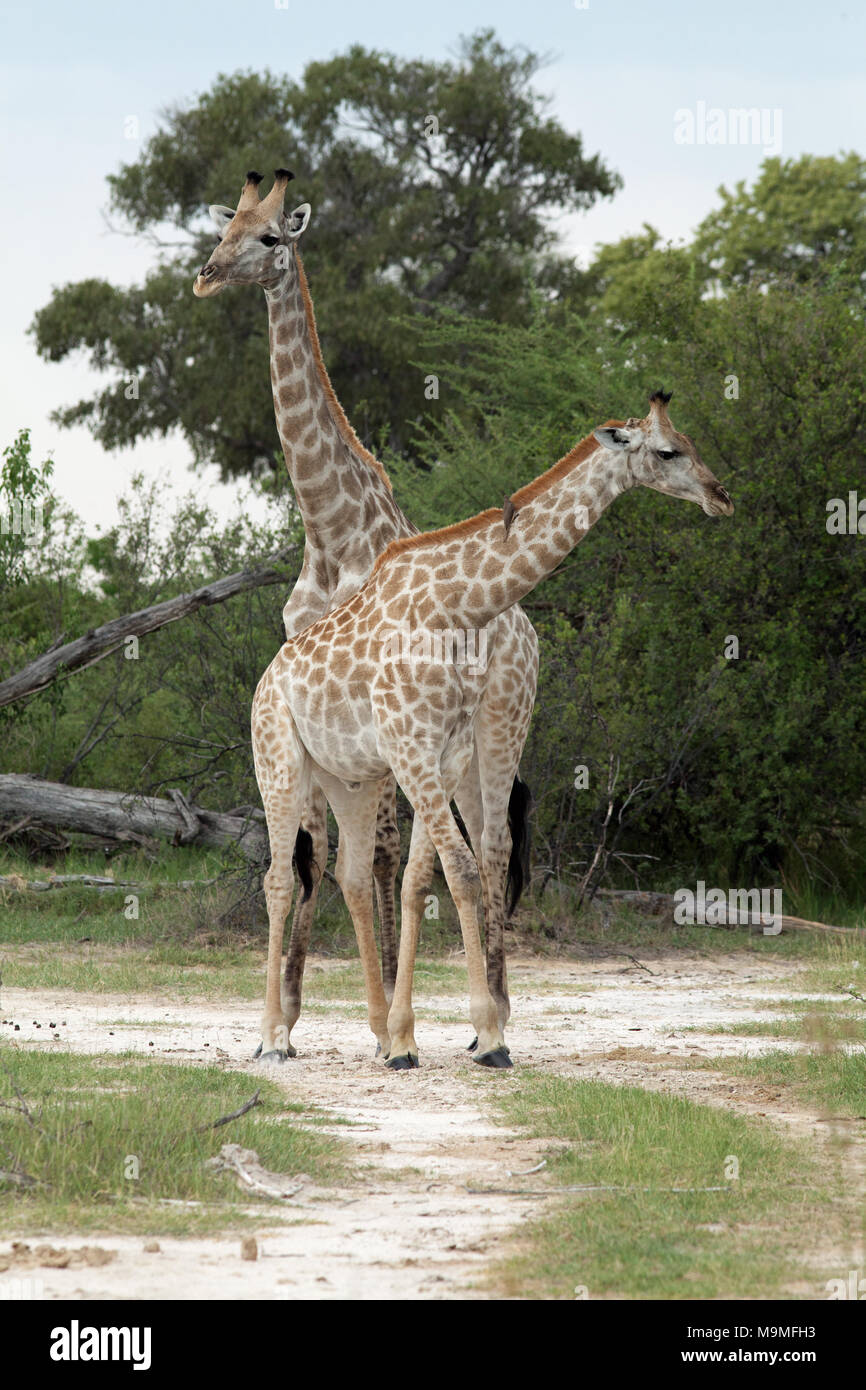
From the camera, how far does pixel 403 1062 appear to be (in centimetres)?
698

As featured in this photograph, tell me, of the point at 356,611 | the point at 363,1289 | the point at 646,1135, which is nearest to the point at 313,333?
the point at 356,611

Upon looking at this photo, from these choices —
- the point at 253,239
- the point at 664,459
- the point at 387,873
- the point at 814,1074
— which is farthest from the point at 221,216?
the point at 814,1074

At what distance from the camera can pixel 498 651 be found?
7.85 m

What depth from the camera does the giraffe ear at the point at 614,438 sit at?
6.83 meters

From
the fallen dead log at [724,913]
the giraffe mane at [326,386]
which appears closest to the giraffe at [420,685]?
the giraffe mane at [326,386]

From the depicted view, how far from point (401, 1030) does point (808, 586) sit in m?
8.07

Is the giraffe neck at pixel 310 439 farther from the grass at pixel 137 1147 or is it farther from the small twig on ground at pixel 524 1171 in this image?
the small twig on ground at pixel 524 1171

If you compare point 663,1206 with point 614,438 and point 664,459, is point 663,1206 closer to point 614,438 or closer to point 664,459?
point 664,459

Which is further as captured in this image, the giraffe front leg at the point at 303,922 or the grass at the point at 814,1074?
the giraffe front leg at the point at 303,922

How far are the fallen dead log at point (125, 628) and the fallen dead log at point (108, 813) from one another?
0.82 metres

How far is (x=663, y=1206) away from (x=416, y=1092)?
2.00m

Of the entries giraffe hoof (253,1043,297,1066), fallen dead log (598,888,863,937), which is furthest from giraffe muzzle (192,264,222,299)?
fallen dead log (598,888,863,937)

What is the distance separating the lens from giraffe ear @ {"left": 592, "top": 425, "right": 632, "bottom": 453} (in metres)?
6.83

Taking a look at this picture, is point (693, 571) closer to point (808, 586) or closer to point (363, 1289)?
point (808, 586)
